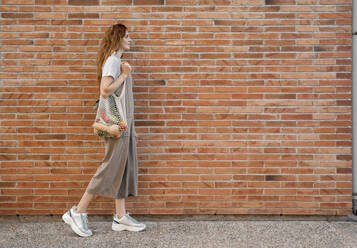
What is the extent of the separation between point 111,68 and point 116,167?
909 mm

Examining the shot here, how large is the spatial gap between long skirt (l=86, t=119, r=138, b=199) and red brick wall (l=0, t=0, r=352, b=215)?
15.3 inches

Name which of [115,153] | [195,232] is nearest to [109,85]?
[115,153]

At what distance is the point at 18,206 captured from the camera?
3.74 m

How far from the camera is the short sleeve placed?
313cm

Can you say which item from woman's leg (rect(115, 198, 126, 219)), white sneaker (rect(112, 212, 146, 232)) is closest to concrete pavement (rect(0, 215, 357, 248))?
white sneaker (rect(112, 212, 146, 232))

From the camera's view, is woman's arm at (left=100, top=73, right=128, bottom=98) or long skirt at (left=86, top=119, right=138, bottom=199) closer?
woman's arm at (left=100, top=73, right=128, bottom=98)

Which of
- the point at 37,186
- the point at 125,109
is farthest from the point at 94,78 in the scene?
the point at 37,186

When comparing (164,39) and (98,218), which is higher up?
(164,39)

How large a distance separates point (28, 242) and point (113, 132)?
4.08ft

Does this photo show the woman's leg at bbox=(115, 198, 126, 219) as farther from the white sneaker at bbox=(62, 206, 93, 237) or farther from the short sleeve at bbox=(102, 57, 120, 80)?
the short sleeve at bbox=(102, 57, 120, 80)

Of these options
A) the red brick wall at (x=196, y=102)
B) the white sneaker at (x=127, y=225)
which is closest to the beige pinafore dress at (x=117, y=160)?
the white sneaker at (x=127, y=225)

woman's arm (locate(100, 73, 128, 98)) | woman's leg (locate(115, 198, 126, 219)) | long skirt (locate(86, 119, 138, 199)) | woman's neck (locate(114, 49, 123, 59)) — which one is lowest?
woman's leg (locate(115, 198, 126, 219))

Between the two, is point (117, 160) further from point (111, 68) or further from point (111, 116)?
point (111, 68)

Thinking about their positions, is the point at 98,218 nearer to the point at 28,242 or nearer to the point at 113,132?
the point at 28,242
